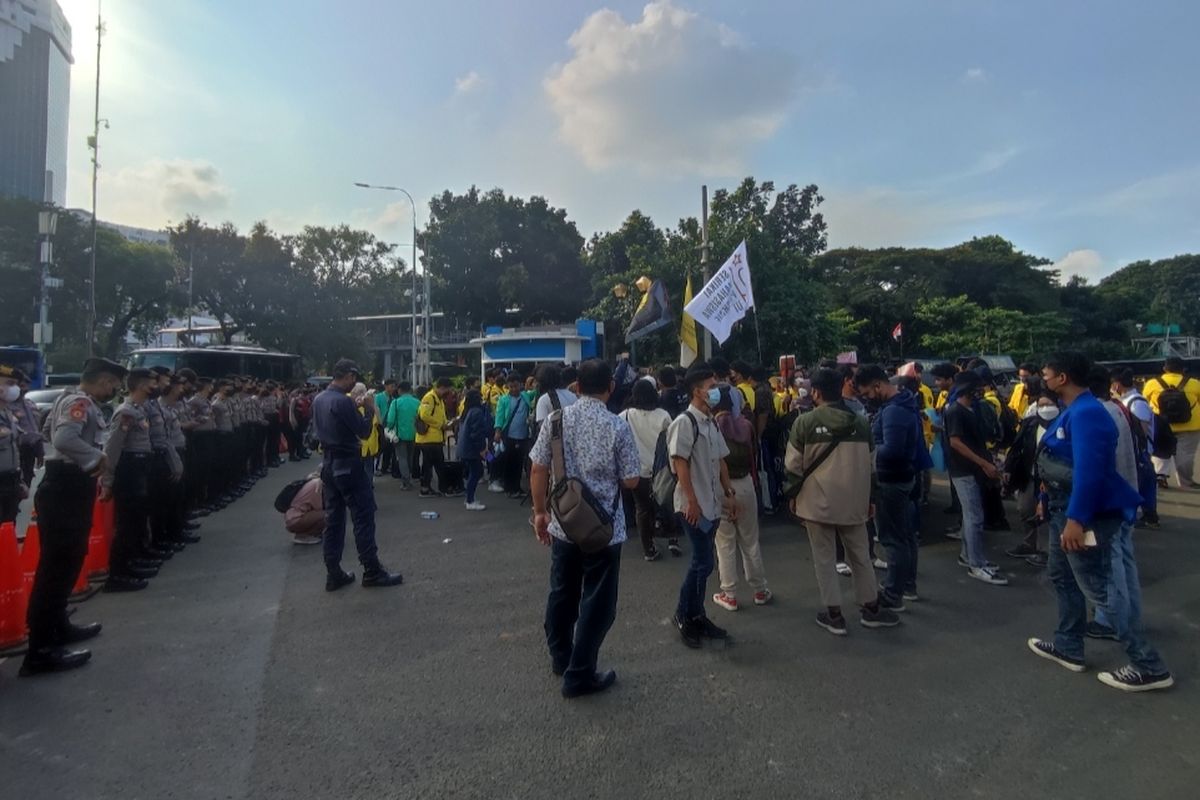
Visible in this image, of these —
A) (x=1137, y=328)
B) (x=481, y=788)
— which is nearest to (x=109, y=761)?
(x=481, y=788)

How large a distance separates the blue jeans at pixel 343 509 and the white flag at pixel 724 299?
578 cm

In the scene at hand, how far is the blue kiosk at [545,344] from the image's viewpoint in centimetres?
2969

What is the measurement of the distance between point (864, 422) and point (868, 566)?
39.4 inches

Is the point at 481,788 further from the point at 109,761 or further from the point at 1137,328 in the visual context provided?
the point at 1137,328

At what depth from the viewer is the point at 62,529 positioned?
4.29 m

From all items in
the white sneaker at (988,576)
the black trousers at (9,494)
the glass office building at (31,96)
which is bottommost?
the white sneaker at (988,576)

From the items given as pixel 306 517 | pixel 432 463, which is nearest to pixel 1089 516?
pixel 306 517

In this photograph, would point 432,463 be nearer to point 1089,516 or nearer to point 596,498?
point 596,498

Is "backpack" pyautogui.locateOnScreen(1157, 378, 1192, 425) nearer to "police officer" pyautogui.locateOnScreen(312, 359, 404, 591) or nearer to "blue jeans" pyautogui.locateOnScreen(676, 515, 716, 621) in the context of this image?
"blue jeans" pyautogui.locateOnScreen(676, 515, 716, 621)

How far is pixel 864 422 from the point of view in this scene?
4.57 meters

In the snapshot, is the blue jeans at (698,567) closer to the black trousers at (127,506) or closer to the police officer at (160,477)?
→ the black trousers at (127,506)

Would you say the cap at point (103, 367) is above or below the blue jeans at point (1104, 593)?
above

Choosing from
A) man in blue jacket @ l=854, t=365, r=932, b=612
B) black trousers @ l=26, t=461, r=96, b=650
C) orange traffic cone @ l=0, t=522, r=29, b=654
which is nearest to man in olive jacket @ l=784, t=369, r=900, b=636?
man in blue jacket @ l=854, t=365, r=932, b=612

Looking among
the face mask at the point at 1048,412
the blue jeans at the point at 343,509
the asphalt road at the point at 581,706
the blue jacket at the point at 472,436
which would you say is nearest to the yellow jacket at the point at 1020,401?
the face mask at the point at 1048,412
